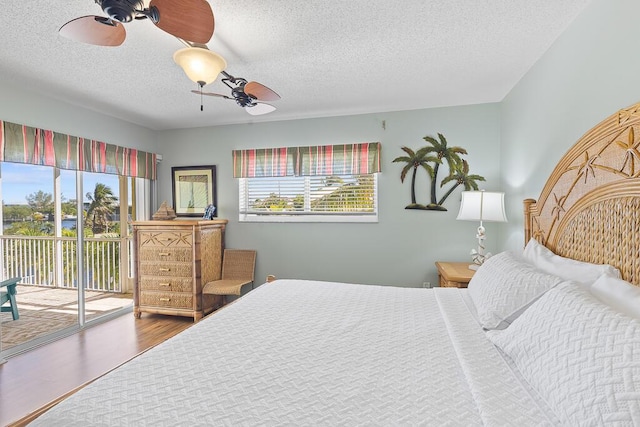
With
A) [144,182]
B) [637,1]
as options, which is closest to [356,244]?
[637,1]

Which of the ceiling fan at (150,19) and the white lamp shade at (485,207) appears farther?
the white lamp shade at (485,207)

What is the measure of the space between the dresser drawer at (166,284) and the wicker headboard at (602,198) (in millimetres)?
3480

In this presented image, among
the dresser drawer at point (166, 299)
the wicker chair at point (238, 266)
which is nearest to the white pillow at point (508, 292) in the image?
the wicker chair at point (238, 266)

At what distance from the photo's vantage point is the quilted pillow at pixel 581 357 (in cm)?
73

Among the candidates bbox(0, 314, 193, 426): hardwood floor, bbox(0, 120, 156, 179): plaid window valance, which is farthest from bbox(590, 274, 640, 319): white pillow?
bbox(0, 120, 156, 179): plaid window valance

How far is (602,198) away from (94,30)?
8.35ft

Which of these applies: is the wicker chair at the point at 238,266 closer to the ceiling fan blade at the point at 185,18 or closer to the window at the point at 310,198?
the window at the point at 310,198

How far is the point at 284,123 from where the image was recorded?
3830 mm

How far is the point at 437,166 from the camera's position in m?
3.38

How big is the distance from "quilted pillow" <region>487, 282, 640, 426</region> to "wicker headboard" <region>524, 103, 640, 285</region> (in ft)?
1.28

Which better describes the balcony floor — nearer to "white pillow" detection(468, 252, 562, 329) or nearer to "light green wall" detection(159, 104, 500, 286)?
"light green wall" detection(159, 104, 500, 286)

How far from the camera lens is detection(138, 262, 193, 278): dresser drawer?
3525 millimetres

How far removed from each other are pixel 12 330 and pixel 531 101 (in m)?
4.98

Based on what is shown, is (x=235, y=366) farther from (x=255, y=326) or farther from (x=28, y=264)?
(x=28, y=264)
